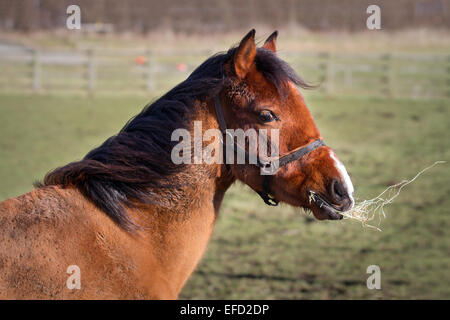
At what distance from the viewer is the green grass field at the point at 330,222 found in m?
5.15

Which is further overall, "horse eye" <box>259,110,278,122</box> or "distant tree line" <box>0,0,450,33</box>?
"distant tree line" <box>0,0,450,33</box>

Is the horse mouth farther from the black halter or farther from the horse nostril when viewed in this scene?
the black halter

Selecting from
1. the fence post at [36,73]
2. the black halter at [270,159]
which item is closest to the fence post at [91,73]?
the fence post at [36,73]

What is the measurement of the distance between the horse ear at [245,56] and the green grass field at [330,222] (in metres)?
2.98

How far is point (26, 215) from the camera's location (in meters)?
2.15

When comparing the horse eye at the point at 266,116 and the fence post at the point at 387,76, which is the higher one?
the fence post at the point at 387,76

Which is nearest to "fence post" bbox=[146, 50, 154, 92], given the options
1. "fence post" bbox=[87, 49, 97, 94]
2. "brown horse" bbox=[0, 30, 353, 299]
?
"fence post" bbox=[87, 49, 97, 94]

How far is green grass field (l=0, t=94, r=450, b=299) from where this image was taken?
5.15 m

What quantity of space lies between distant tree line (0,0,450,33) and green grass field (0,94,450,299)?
12.2m

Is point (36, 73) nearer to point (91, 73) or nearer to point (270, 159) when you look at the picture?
point (91, 73)

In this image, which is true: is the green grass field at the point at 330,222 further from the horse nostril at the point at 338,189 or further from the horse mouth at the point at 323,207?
the horse nostril at the point at 338,189

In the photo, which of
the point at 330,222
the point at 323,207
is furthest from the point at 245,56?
the point at 330,222
